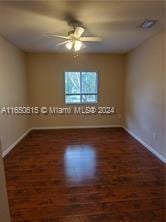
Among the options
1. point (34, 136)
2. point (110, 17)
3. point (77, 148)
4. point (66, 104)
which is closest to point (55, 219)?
point (77, 148)

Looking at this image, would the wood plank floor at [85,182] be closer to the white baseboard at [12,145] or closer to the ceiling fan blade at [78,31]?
the white baseboard at [12,145]

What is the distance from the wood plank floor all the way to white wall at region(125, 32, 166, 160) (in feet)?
1.34

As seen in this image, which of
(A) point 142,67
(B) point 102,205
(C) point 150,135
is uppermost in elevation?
(A) point 142,67

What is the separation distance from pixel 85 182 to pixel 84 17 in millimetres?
2419

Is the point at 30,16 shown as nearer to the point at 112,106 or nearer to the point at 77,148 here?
the point at 77,148

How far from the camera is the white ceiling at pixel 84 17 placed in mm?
2260

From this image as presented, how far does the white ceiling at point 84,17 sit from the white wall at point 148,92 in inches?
17.0

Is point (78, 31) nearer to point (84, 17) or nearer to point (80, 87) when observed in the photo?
point (84, 17)

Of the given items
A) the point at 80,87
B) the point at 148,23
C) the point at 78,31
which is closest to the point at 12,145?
the point at 80,87

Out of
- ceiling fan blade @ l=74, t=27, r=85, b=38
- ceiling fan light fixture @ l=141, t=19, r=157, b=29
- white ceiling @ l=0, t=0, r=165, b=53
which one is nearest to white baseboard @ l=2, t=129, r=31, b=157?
white ceiling @ l=0, t=0, r=165, b=53

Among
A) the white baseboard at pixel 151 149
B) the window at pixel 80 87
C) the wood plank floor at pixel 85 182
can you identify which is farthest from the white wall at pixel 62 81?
the wood plank floor at pixel 85 182

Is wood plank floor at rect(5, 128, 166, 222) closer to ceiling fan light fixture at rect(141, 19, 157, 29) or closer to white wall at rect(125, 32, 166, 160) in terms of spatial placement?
white wall at rect(125, 32, 166, 160)

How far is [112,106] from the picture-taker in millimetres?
6066

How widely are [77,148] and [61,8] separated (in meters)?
2.80
